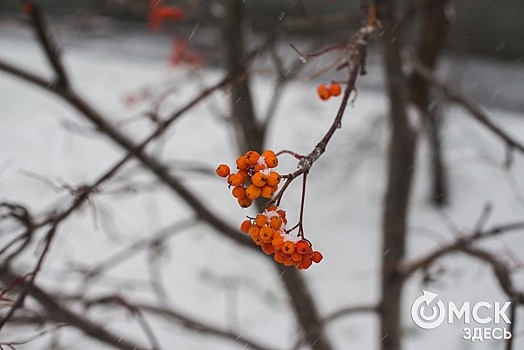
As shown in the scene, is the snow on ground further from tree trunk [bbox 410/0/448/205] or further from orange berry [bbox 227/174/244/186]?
orange berry [bbox 227/174/244/186]

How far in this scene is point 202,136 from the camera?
209 inches

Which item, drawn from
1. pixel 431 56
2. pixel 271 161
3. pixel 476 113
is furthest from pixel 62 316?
pixel 431 56

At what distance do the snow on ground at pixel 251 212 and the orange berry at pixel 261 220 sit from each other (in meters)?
2.46

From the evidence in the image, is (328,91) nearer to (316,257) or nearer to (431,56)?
(316,257)

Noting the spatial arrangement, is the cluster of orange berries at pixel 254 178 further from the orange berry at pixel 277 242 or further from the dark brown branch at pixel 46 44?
the dark brown branch at pixel 46 44

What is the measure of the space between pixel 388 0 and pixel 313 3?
5818 millimetres

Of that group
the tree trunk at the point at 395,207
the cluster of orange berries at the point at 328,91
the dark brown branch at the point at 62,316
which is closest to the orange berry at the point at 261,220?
the cluster of orange berries at the point at 328,91

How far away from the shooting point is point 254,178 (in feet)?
1.86

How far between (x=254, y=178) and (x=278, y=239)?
0.08 meters

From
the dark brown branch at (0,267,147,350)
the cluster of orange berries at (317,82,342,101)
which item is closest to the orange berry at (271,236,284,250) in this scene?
the cluster of orange berries at (317,82,342,101)

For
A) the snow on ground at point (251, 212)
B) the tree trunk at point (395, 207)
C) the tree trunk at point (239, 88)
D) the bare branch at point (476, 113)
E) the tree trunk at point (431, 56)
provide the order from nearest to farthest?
the bare branch at point (476, 113)
the tree trunk at point (395, 207)
the tree trunk at point (239, 88)
the tree trunk at point (431, 56)
the snow on ground at point (251, 212)

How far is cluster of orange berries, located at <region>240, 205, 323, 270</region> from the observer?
595 millimetres

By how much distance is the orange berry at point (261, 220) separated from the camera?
0.59 meters

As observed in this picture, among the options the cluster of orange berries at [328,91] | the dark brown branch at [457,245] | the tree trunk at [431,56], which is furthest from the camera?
the tree trunk at [431,56]
